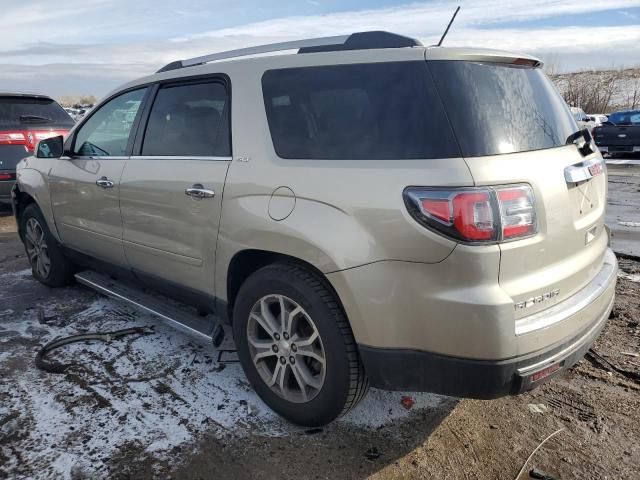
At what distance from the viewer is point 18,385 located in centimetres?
316

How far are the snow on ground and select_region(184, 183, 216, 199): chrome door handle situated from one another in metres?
1.12

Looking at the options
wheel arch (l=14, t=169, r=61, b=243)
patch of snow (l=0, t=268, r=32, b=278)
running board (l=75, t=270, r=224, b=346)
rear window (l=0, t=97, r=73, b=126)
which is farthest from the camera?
rear window (l=0, t=97, r=73, b=126)

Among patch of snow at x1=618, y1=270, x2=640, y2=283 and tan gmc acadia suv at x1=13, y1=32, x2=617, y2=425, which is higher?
tan gmc acadia suv at x1=13, y1=32, x2=617, y2=425

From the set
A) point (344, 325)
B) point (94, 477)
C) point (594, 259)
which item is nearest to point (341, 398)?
point (344, 325)

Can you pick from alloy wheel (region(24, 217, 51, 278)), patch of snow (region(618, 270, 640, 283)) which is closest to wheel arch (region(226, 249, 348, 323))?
alloy wheel (region(24, 217, 51, 278))

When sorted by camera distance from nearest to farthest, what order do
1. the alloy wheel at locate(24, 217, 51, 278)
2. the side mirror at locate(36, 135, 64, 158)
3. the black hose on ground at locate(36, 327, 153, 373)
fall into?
the black hose on ground at locate(36, 327, 153, 373), the side mirror at locate(36, 135, 64, 158), the alloy wheel at locate(24, 217, 51, 278)

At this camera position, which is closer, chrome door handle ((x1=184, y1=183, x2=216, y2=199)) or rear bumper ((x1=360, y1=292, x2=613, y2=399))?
rear bumper ((x1=360, y1=292, x2=613, y2=399))

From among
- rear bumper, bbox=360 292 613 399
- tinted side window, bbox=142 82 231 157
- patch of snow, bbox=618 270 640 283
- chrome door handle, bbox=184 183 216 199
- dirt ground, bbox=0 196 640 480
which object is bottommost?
patch of snow, bbox=618 270 640 283

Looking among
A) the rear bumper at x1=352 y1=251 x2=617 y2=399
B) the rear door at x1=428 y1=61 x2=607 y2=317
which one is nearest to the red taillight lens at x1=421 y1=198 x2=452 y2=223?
the rear door at x1=428 y1=61 x2=607 y2=317

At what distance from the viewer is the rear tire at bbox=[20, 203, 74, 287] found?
4719 mm

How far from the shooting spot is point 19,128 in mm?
7570

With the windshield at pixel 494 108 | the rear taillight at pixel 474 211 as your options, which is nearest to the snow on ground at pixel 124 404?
the rear taillight at pixel 474 211

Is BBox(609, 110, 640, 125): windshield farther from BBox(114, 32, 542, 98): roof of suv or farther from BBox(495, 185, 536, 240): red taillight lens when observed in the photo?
BBox(495, 185, 536, 240): red taillight lens

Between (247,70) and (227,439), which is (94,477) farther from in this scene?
(247,70)
